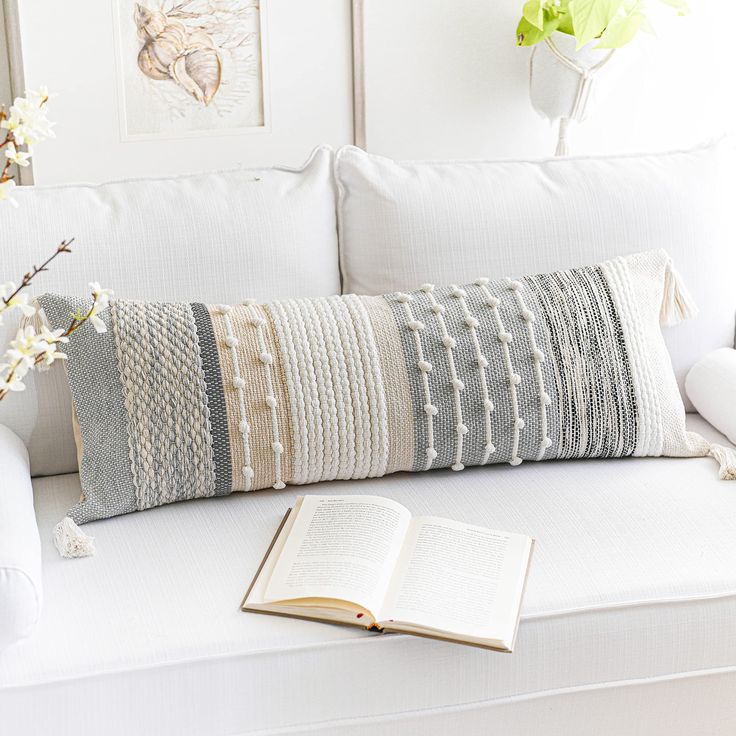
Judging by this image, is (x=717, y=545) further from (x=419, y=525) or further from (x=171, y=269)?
(x=171, y=269)

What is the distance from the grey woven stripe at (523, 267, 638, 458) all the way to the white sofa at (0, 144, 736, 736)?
6 cm

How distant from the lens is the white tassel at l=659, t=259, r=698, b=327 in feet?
5.28

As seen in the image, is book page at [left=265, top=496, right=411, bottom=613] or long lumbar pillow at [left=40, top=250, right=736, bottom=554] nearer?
book page at [left=265, top=496, right=411, bottom=613]

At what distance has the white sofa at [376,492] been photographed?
1.10 m

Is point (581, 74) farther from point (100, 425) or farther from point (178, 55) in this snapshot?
point (100, 425)

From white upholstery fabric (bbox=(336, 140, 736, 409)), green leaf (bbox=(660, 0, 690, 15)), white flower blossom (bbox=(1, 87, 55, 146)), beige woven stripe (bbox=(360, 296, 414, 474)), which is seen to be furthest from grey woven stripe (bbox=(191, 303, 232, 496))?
green leaf (bbox=(660, 0, 690, 15))

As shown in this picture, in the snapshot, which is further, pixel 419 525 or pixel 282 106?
pixel 282 106

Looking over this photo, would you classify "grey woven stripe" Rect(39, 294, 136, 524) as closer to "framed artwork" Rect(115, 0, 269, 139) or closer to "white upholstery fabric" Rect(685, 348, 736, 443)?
"framed artwork" Rect(115, 0, 269, 139)

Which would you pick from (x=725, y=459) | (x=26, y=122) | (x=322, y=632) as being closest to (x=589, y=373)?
(x=725, y=459)

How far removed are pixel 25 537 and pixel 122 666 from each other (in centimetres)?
20

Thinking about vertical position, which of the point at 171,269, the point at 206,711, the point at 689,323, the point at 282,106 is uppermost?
the point at 282,106

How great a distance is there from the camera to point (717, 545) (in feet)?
4.23

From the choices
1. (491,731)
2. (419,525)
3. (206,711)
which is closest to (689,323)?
(419,525)

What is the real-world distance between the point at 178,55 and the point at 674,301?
3.46ft
